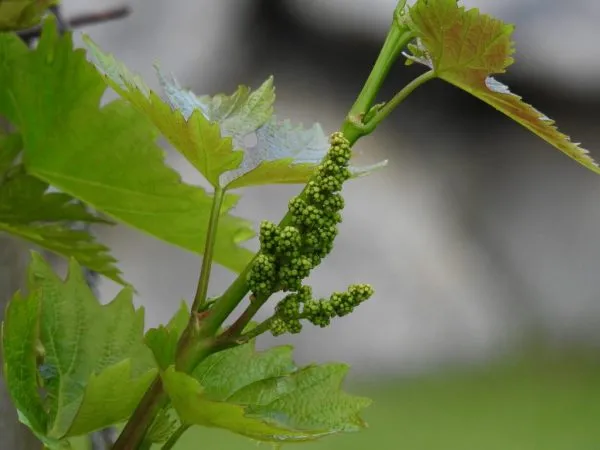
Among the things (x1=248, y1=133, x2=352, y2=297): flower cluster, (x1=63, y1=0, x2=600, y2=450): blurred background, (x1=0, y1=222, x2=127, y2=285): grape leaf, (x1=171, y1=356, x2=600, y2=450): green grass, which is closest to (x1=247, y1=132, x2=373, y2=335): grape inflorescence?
(x1=248, y1=133, x2=352, y2=297): flower cluster

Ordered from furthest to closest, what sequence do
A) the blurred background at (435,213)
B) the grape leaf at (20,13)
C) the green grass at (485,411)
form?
the blurred background at (435,213) < the green grass at (485,411) < the grape leaf at (20,13)

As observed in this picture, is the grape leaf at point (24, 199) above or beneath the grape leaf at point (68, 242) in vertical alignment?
above

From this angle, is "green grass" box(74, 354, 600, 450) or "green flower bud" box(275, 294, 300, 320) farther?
"green grass" box(74, 354, 600, 450)

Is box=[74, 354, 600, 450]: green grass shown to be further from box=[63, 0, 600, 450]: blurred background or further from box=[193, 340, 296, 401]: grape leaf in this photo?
box=[193, 340, 296, 401]: grape leaf

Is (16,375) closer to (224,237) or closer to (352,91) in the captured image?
(224,237)

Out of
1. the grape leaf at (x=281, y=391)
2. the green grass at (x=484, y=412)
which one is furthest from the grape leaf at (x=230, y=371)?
the green grass at (x=484, y=412)

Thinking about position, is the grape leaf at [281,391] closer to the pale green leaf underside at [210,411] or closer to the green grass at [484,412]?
the pale green leaf underside at [210,411]
